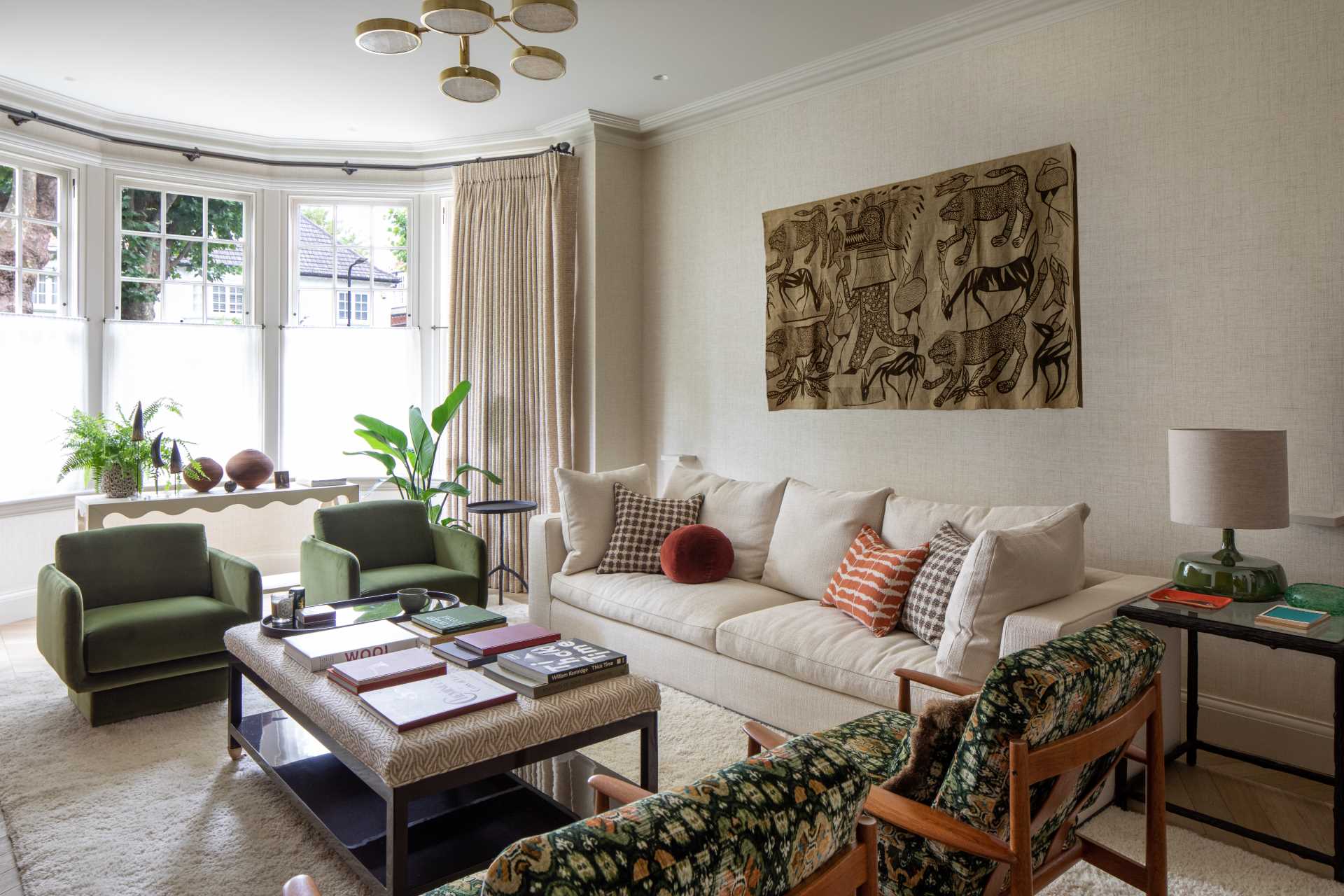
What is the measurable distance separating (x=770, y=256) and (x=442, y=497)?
108 inches

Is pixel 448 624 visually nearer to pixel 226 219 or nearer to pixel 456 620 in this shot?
pixel 456 620

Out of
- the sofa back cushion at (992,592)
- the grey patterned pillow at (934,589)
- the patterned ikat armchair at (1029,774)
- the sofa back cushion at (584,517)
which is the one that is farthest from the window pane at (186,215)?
the patterned ikat armchair at (1029,774)

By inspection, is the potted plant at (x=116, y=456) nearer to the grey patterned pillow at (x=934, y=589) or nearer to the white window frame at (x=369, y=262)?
the white window frame at (x=369, y=262)

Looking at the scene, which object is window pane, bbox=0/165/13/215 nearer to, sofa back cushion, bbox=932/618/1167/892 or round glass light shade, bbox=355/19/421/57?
round glass light shade, bbox=355/19/421/57

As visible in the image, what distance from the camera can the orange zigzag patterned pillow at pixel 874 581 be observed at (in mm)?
3045

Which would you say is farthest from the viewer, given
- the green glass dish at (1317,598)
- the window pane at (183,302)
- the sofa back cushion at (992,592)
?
the window pane at (183,302)

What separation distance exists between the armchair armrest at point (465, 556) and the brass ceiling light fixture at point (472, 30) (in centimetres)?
201

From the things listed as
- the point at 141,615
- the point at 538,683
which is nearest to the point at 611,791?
the point at 538,683

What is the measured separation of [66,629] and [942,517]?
10.4ft

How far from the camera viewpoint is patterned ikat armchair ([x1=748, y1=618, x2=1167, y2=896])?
143cm

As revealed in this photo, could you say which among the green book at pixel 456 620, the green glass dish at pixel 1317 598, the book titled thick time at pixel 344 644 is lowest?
the book titled thick time at pixel 344 644

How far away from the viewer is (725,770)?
3.39 ft

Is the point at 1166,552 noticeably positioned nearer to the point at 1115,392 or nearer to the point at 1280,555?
the point at 1280,555

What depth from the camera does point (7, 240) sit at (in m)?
4.82
